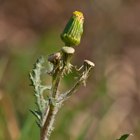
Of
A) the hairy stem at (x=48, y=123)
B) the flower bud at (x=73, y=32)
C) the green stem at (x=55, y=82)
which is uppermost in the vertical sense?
the flower bud at (x=73, y=32)

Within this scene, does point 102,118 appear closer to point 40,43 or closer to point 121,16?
point 40,43

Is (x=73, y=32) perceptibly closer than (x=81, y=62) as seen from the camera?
Yes

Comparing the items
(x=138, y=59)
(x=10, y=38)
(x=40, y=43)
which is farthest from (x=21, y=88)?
(x=138, y=59)

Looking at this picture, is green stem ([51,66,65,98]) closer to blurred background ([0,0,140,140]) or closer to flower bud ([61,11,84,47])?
flower bud ([61,11,84,47])

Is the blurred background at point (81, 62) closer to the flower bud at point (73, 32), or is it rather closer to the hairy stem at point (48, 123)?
the hairy stem at point (48, 123)

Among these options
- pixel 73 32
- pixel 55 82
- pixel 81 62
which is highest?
pixel 81 62

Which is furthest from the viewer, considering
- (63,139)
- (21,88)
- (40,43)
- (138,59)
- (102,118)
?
(138,59)

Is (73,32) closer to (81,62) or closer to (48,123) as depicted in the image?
(48,123)

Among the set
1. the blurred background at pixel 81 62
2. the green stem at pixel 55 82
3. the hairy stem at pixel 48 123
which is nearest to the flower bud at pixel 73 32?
the green stem at pixel 55 82

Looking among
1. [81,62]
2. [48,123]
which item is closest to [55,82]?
[48,123]
